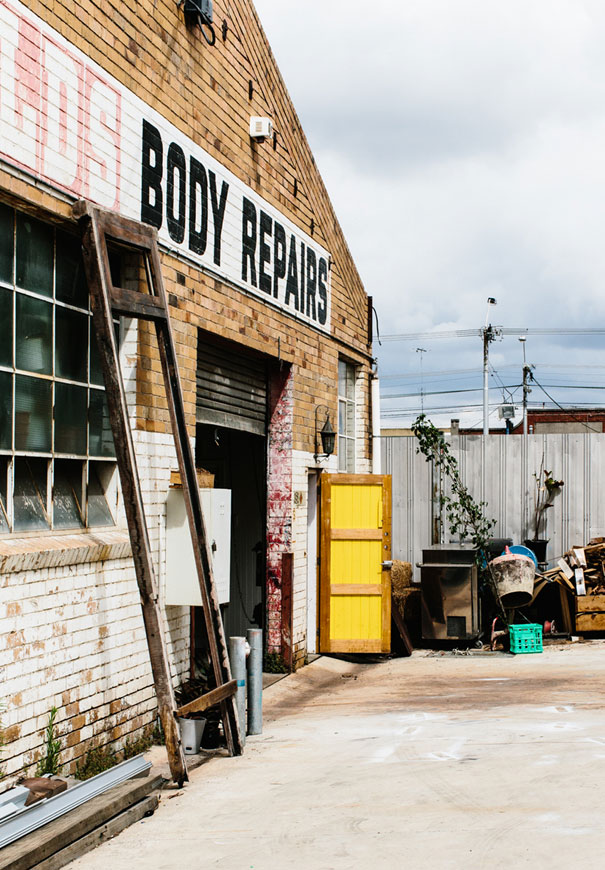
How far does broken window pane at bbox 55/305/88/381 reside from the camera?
6.04m

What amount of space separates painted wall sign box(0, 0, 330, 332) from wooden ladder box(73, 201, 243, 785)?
11.0 inches

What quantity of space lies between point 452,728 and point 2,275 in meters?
4.67

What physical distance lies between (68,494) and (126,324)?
4.56 feet

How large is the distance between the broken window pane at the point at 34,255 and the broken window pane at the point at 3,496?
108cm

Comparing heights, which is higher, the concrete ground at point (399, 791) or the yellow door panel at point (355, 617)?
the yellow door panel at point (355, 617)

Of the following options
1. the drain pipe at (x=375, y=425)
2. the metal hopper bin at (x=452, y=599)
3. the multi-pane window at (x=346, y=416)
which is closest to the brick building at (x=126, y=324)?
the multi-pane window at (x=346, y=416)

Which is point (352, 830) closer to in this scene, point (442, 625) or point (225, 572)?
point (225, 572)

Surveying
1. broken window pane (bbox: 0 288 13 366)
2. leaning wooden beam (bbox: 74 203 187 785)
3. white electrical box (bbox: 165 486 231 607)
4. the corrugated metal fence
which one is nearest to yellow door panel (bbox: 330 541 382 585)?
the corrugated metal fence

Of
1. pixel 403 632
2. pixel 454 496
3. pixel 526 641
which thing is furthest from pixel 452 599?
pixel 454 496

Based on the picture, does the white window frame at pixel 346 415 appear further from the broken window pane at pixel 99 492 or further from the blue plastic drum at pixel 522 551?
the broken window pane at pixel 99 492

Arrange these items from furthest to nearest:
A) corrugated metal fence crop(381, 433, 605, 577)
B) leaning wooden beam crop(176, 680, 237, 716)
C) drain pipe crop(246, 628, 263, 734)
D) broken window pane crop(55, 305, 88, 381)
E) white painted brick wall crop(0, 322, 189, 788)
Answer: corrugated metal fence crop(381, 433, 605, 577) → drain pipe crop(246, 628, 263, 734) → broken window pane crop(55, 305, 88, 381) → leaning wooden beam crop(176, 680, 237, 716) → white painted brick wall crop(0, 322, 189, 788)

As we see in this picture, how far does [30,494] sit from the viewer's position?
18.8ft

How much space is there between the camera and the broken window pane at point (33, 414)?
18.4ft

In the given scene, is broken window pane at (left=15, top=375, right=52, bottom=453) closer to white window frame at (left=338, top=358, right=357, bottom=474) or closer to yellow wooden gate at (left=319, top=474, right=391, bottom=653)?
yellow wooden gate at (left=319, top=474, right=391, bottom=653)
